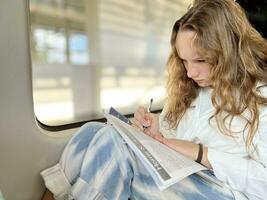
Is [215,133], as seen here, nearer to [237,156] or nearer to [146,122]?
[237,156]

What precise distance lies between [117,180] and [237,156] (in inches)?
11.9

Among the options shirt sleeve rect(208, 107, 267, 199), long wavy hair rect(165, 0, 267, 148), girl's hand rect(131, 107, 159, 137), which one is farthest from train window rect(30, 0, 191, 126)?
shirt sleeve rect(208, 107, 267, 199)

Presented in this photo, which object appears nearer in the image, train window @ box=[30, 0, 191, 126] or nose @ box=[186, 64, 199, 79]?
nose @ box=[186, 64, 199, 79]

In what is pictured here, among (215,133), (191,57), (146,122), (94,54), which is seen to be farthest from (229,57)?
(94,54)

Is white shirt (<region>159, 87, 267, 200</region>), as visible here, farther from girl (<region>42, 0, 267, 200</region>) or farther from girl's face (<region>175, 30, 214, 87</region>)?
girl's face (<region>175, 30, 214, 87</region>)

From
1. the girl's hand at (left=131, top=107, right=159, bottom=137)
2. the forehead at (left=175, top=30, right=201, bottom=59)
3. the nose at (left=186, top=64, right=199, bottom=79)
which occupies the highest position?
the forehead at (left=175, top=30, right=201, bottom=59)

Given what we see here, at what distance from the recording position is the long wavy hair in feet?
2.68

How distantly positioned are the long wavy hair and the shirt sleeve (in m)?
0.02

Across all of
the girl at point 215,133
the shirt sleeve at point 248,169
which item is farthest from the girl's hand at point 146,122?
the shirt sleeve at point 248,169

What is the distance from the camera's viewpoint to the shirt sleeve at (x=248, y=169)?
30.8 inches

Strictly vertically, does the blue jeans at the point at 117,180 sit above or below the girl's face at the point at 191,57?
below

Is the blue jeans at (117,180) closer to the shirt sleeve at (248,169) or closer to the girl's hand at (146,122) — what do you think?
the shirt sleeve at (248,169)

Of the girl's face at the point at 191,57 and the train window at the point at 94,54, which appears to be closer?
the girl's face at the point at 191,57

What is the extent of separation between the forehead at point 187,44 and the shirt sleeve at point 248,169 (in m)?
0.22
